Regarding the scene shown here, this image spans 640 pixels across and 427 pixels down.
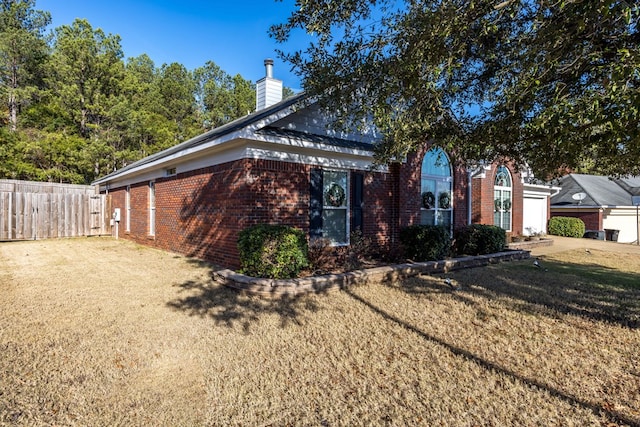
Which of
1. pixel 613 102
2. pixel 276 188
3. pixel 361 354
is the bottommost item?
pixel 361 354

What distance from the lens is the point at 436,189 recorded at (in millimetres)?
11547

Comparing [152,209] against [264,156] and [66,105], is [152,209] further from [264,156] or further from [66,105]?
[66,105]

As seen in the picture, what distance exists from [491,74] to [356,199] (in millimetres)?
4337

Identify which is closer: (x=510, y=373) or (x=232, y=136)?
(x=510, y=373)

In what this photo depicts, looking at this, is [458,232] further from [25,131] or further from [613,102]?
[25,131]

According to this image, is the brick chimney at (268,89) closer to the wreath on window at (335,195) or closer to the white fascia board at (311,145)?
the white fascia board at (311,145)

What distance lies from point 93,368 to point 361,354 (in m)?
2.74

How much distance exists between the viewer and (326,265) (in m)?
7.89

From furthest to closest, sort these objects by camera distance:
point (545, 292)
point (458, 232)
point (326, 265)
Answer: point (458, 232) → point (326, 265) → point (545, 292)

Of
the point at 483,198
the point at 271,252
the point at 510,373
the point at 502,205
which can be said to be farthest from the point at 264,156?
the point at 502,205

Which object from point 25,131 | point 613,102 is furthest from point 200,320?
point 25,131

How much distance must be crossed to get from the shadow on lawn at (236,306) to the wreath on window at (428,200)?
6.47m

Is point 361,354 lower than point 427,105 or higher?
lower

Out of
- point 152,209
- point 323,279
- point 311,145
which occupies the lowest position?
point 323,279
